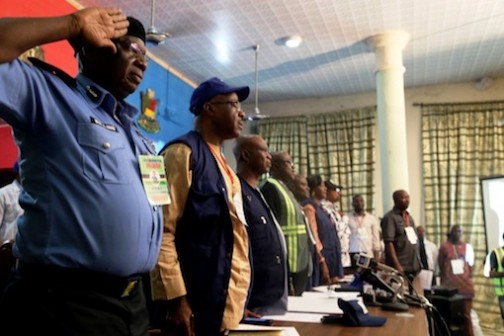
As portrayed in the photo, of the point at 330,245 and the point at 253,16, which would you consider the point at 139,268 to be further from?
the point at 253,16

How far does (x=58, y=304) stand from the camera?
952 mm

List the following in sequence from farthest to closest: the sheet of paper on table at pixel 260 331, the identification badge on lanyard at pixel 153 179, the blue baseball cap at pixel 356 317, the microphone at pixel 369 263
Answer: the microphone at pixel 369 263 < the blue baseball cap at pixel 356 317 < the sheet of paper on table at pixel 260 331 < the identification badge on lanyard at pixel 153 179

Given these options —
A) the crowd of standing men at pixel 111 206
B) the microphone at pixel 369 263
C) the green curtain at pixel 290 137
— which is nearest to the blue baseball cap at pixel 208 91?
the crowd of standing men at pixel 111 206

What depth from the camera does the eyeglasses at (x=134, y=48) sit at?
4.18 feet

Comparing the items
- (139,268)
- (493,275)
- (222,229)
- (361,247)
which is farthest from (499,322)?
(139,268)

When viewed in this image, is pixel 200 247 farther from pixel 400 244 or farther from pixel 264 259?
pixel 400 244

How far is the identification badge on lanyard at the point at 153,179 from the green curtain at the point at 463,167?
645 centimetres

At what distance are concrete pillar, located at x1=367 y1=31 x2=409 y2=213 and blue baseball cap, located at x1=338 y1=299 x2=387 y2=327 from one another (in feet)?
12.0

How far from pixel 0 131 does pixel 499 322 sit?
664 cm

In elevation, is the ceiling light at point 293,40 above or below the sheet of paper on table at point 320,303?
above

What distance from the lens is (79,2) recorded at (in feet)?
14.1

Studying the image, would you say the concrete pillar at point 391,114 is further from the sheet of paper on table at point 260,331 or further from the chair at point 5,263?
the chair at point 5,263

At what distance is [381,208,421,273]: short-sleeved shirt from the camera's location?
4.53 m

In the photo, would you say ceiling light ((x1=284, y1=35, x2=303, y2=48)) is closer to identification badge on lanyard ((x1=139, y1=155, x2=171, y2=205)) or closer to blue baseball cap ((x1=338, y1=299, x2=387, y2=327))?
blue baseball cap ((x1=338, y1=299, x2=387, y2=327))
